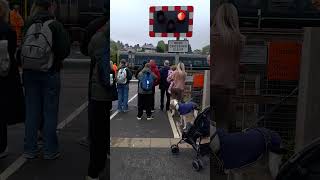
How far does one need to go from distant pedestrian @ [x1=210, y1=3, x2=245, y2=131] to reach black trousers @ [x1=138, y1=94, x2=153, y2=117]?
21 cm

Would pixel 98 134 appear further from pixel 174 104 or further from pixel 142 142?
pixel 174 104

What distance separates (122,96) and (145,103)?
8cm

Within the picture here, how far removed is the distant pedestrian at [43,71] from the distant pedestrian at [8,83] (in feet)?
0.11

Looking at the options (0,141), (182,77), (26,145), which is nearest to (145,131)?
(182,77)

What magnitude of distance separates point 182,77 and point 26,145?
608 mm

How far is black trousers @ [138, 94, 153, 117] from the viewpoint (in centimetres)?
142

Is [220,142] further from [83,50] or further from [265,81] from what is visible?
[83,50]

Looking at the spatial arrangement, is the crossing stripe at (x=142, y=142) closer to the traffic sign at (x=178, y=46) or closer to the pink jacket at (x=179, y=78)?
the pink jacket at (x=179, y=78)

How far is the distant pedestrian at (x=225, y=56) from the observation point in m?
1.41

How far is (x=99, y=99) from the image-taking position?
143 cm

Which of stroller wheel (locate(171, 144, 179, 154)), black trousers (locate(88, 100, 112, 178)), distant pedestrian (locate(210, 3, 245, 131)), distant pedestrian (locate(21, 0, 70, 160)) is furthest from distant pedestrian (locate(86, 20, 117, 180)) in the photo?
distant pedestrian (locate(210, 3, 245, 131))

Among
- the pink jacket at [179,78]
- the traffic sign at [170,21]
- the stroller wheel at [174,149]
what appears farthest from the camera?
the stroller wheel at [174,149]

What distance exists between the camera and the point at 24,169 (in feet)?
4.98

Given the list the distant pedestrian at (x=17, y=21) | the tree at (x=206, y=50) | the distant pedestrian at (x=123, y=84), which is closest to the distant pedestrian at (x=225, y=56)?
the tree at (x=206, y=50)
